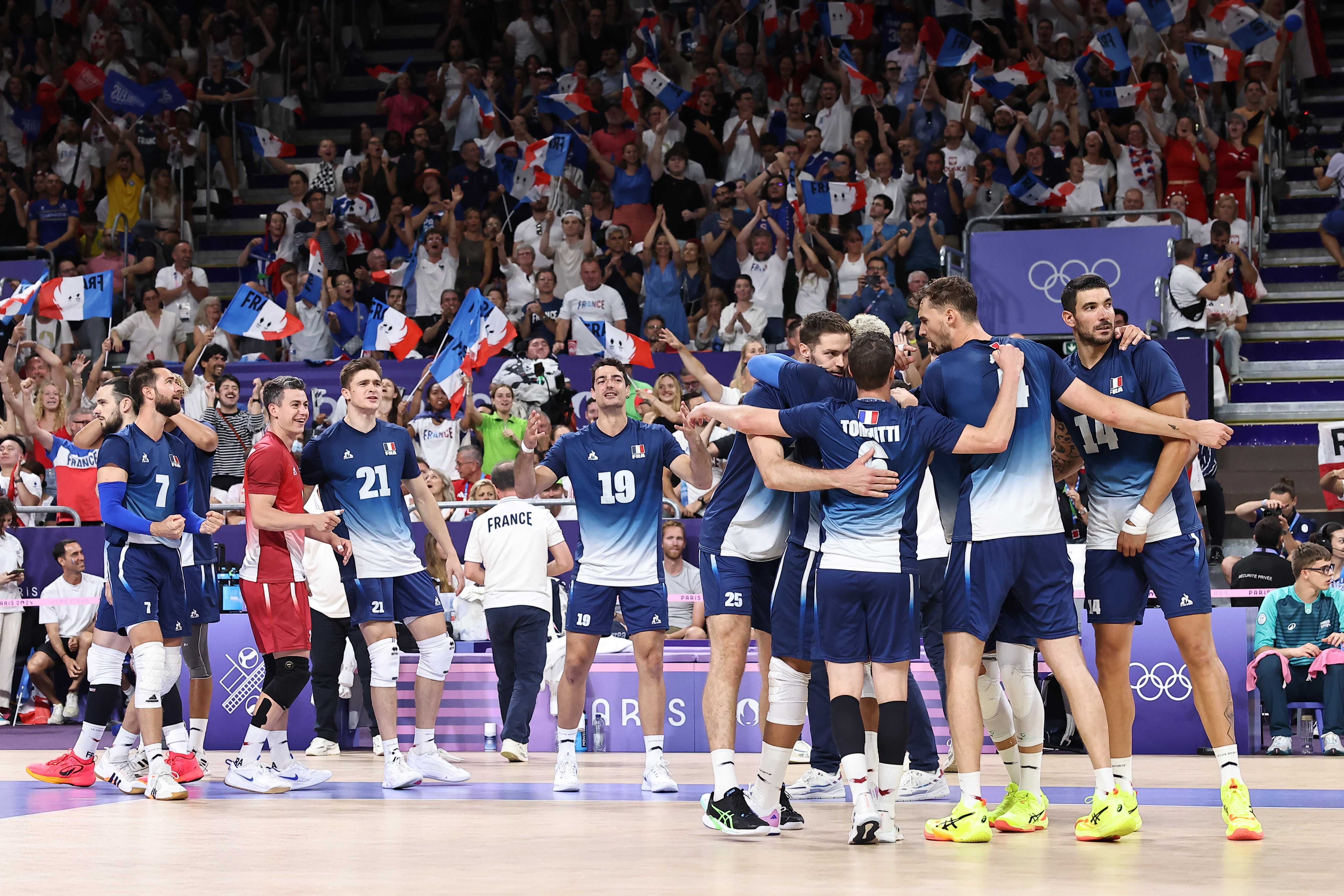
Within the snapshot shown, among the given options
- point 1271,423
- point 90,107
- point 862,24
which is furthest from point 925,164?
point 90,107

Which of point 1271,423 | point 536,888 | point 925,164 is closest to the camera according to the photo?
point 536,888

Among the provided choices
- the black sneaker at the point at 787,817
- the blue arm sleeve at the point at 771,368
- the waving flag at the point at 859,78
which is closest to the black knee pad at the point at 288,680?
the black sneaker at the point at 787,817

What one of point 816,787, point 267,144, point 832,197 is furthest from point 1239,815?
point 267,144

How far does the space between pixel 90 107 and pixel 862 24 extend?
11.9 meters

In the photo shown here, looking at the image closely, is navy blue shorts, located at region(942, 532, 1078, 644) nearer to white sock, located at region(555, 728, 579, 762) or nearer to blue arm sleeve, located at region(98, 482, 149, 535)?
white sock, located at region(555, 728, 579, 762)

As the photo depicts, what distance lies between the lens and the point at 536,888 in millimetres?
5504

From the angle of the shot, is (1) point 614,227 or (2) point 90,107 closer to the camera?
(1) point 614,227

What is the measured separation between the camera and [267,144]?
21.7 m

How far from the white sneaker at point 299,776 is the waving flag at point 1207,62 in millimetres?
13306

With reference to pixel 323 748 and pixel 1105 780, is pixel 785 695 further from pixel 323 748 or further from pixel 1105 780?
pixel 323 748

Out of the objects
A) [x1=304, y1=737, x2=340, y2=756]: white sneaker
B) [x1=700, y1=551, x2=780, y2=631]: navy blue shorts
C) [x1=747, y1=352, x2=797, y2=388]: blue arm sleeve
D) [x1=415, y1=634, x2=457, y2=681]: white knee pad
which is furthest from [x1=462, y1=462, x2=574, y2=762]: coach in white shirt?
[x1=747, y1=352, x2=797, y2=388]: blue arm sleeve

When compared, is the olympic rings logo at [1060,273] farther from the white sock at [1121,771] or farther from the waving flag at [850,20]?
the white sock at [1121,771]

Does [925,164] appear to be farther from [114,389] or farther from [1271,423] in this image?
[114,389]

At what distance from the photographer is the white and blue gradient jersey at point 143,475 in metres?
8.92
